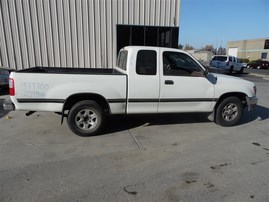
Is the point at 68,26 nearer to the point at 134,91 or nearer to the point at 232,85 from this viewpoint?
the point at 134,91

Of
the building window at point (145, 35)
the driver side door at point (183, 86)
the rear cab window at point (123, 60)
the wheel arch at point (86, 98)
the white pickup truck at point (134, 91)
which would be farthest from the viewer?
the building window at point (145, 35)

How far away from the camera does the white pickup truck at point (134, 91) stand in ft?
14.3

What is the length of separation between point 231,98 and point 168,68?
5.89 feet

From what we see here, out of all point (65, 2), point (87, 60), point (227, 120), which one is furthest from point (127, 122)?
point (65, 2)

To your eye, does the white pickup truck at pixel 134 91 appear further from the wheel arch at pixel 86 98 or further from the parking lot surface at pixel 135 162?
the parking lot surface at pixel 135 162

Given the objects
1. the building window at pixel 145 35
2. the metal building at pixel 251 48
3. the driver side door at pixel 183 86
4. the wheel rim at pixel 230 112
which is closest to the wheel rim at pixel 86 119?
the driver side door at pixel 183 86

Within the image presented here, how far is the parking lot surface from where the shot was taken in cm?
289

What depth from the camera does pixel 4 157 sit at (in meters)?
3.76

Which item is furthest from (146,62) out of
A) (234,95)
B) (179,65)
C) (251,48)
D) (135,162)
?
(251,48)

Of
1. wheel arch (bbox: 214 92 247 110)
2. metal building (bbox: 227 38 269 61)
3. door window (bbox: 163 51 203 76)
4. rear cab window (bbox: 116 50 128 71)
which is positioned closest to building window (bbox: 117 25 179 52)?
rear cab window (bbox: 116 50 128 71)

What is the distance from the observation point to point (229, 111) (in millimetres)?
5484

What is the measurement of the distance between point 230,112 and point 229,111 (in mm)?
44

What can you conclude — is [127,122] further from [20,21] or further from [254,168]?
[20,21]

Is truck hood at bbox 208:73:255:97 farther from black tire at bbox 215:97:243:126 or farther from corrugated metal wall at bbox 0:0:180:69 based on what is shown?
corrugated metal wall at bbox 0:0:180:69
